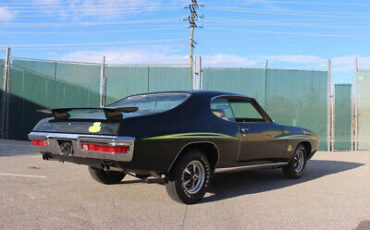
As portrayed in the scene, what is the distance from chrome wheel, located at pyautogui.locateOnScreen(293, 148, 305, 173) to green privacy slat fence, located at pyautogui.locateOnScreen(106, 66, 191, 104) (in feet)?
19.8

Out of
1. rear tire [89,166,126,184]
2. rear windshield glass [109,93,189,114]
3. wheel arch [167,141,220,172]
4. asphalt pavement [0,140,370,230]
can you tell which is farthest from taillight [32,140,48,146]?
wheel arch [167,141,220,172]

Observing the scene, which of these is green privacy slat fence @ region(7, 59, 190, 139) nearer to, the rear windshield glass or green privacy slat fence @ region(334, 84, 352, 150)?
green privacy slat fence @ region(334, 84, 352, 150)

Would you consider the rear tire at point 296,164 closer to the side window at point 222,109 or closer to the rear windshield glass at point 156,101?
the side window at point 222,109

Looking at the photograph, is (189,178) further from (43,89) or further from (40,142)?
(43,89)

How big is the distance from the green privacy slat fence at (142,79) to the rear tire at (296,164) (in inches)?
237

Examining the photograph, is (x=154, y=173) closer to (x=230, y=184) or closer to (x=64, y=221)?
(x=64, y=221)

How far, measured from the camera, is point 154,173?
3947mm

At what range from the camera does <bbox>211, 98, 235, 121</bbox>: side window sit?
4713 mm

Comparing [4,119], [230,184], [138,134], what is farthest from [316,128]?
[4,119]

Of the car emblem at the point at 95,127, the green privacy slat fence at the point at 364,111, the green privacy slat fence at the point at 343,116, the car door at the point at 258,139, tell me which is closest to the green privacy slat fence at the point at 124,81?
the green privacy slat fence at the point at 343,116

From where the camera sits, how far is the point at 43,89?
40.2 ft

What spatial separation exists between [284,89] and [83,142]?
925 cm

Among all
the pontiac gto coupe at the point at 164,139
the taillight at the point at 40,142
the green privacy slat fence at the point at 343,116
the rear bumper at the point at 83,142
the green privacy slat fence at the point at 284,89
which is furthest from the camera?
the green privacy slat fence at the point at 284,89

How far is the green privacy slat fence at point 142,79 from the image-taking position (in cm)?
1202
